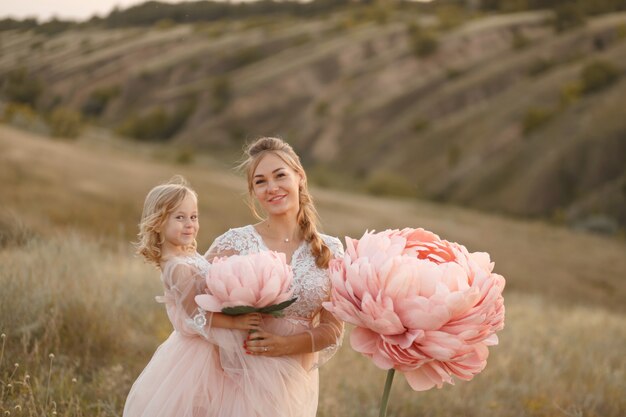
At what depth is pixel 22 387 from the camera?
3.73 meters

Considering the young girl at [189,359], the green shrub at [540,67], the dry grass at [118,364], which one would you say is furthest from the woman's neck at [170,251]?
the green shrub at [540,67]

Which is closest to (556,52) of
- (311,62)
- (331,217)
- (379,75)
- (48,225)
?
(379,75)

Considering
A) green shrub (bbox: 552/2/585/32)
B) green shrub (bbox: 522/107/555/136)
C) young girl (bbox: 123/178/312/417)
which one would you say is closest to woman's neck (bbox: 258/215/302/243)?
young girl (bbox: 123/178/312/417)

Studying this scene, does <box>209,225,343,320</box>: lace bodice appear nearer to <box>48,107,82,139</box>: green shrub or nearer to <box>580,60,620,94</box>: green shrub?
<box>48,107,82,139</box>: green shrub

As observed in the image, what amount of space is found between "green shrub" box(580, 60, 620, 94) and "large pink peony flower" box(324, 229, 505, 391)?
39.5 metres

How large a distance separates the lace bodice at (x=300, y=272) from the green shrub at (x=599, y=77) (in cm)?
3875

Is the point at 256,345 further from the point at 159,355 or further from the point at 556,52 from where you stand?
the point at 556,52

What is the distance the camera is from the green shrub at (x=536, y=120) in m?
38.2

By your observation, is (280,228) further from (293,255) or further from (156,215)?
(156,215)

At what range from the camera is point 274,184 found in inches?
131

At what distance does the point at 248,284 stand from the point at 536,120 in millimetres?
38288

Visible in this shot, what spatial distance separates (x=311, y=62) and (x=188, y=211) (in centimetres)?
6197

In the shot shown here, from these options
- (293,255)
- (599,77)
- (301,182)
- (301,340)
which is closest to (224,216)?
(301,182)

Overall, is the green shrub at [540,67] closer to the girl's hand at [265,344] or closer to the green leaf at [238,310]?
the girl's hand at [265,344]
